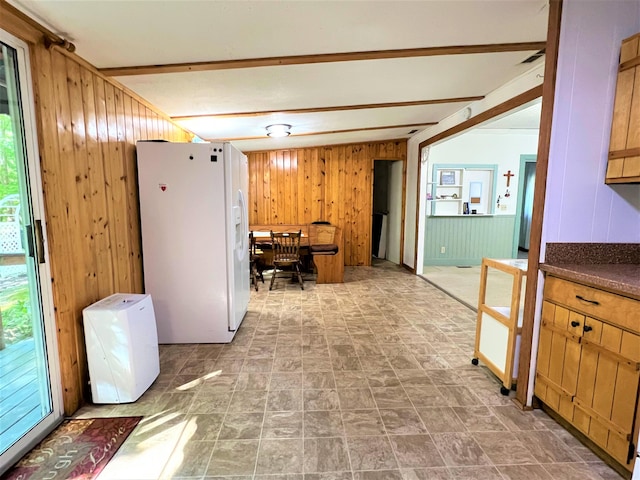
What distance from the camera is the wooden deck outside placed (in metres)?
1.65

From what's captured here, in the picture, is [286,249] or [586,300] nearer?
[586,300]

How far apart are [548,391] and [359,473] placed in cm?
122

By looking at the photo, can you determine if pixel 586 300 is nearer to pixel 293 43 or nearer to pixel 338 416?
pixel 338 416

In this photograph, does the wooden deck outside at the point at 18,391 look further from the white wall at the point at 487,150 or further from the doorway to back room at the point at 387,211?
the white wall at the point at 487,150

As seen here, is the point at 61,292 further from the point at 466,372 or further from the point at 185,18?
the point at 466,372

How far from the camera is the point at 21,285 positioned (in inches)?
66.2

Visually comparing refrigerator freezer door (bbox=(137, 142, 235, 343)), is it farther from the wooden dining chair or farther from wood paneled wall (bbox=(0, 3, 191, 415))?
the wooden dining chair

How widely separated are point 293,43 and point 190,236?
5.48ft

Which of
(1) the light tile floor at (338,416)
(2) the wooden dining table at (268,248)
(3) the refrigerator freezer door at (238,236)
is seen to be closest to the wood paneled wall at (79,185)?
(1) the light tile floor at (338,416)

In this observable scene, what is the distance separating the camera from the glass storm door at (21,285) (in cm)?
158

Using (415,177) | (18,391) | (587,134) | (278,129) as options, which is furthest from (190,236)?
(415,177)

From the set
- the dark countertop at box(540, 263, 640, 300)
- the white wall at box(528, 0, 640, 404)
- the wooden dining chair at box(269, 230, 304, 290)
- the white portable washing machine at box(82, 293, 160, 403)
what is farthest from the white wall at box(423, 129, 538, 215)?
the white portable washing machine at box(82, 293, 160, 403)

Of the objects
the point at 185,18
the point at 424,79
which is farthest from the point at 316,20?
the point at 424,79

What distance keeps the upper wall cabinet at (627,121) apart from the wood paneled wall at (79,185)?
3.13m
